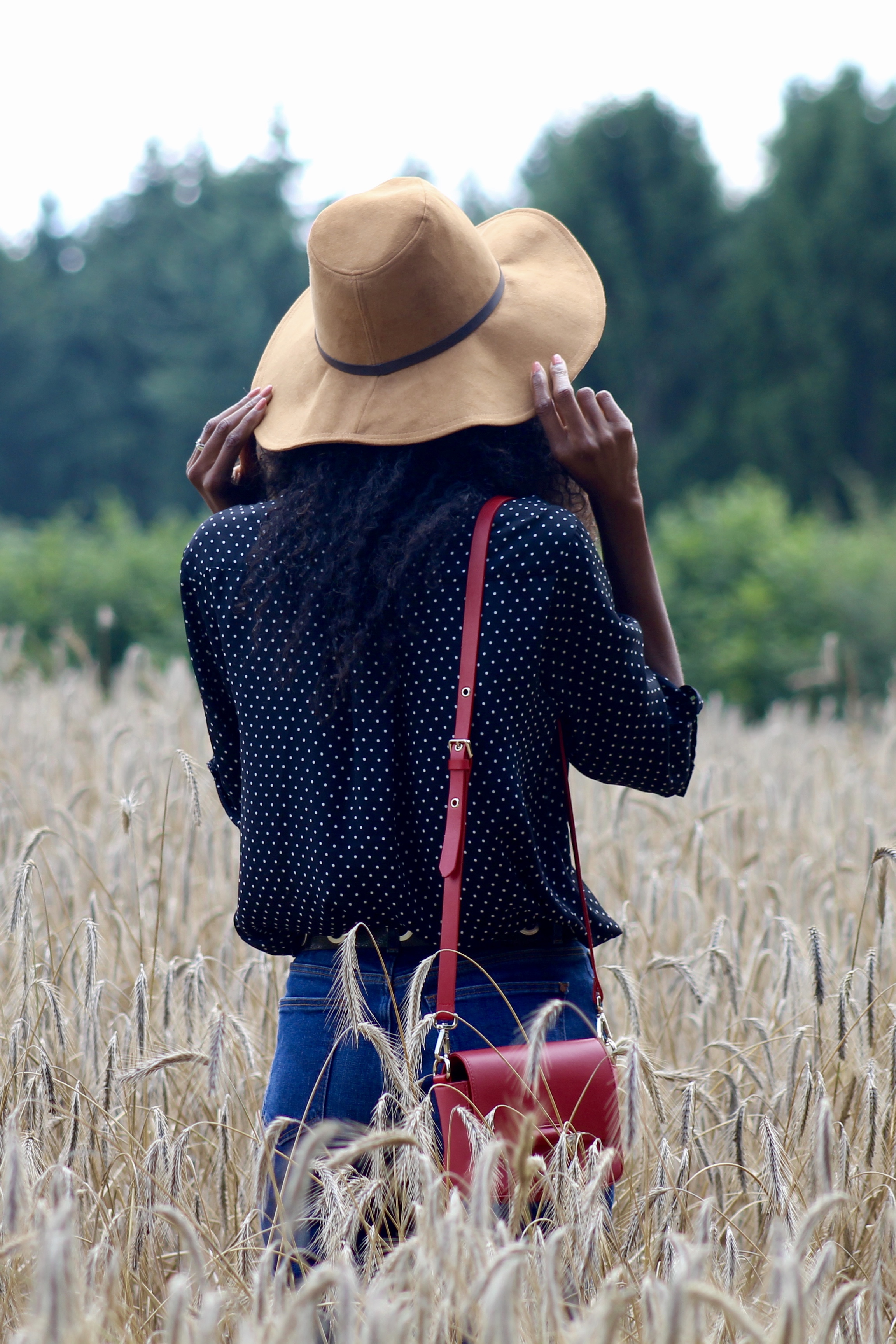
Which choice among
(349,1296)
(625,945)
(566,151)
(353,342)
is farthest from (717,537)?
(566,151)

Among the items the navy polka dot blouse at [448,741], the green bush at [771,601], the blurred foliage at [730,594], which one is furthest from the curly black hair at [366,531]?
the blurred foliage at [730,594]

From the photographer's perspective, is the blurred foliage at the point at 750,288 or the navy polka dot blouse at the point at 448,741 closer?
the navy polka dot blouse at the point at 448,741

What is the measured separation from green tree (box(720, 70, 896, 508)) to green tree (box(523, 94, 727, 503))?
1.40 metres

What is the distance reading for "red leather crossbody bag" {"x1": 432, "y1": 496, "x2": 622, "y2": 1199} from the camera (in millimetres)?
1478

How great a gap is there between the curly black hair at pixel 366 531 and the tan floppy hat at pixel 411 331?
0.04 meters

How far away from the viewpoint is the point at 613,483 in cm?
170

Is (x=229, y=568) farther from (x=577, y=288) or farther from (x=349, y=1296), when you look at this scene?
(x=349, y=1296)

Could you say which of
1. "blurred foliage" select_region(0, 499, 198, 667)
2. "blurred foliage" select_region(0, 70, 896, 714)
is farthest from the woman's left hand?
"blurred foliage" select_region(0, 499, 198, 667)

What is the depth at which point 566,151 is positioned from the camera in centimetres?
2830

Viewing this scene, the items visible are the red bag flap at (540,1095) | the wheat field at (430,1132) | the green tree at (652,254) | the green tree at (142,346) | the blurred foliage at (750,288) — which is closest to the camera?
the wheat field at (430,1132)

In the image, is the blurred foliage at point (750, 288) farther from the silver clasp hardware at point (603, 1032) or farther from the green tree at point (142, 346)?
the silver clasp hardware at point (603, 1032)

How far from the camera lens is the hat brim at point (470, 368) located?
5.44 feet

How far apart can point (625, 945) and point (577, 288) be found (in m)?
1.36

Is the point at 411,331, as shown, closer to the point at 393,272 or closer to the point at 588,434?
the point at 393,272
